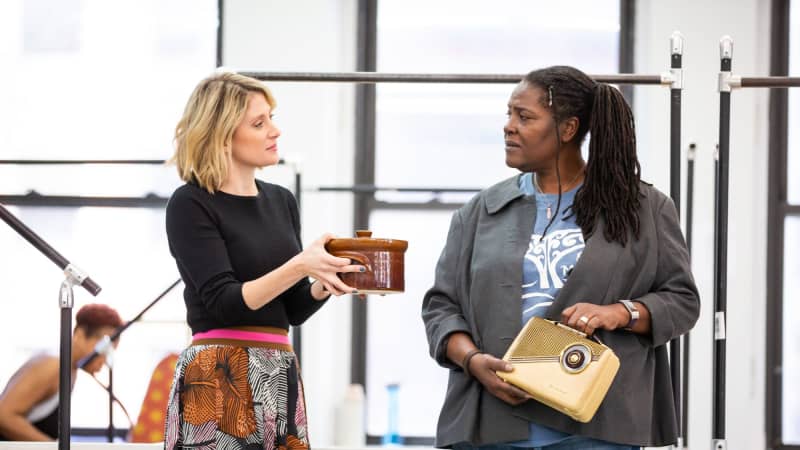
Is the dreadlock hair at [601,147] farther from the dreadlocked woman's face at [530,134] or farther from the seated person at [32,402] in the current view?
the seated person at [32,402]

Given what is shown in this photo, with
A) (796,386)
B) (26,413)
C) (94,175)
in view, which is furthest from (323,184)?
(796,386)

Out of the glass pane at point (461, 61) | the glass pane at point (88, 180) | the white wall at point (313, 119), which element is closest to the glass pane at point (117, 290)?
the glass pane at point (88, 180)

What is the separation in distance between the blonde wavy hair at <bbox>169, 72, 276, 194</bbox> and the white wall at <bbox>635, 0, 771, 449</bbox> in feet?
10.4

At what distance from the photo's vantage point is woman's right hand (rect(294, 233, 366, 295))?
1.76 metres

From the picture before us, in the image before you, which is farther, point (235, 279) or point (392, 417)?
point (392, 417)

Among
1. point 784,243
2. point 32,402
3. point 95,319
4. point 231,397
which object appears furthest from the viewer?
point 784,243

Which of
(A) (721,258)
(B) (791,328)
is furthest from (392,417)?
(A) (721,258)

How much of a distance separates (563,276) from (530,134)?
0.25 meters

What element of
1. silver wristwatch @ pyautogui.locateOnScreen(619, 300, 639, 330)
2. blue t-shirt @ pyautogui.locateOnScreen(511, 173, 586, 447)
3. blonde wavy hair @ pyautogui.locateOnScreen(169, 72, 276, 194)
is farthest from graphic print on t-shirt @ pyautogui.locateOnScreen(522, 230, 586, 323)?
blonde wavy hair @ pyautogui.locateOnScreen(169, 72, 276, 194)

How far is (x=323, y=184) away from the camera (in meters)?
4.86

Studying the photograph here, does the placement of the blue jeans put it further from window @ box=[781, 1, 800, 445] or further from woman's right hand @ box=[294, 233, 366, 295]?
window @ box=[781, 1, 800, 445]

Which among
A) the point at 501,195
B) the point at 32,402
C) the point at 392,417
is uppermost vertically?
the point at 501,195

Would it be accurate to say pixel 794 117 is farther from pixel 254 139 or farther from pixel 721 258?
pixel 254 139

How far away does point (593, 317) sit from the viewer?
5.60 ft
